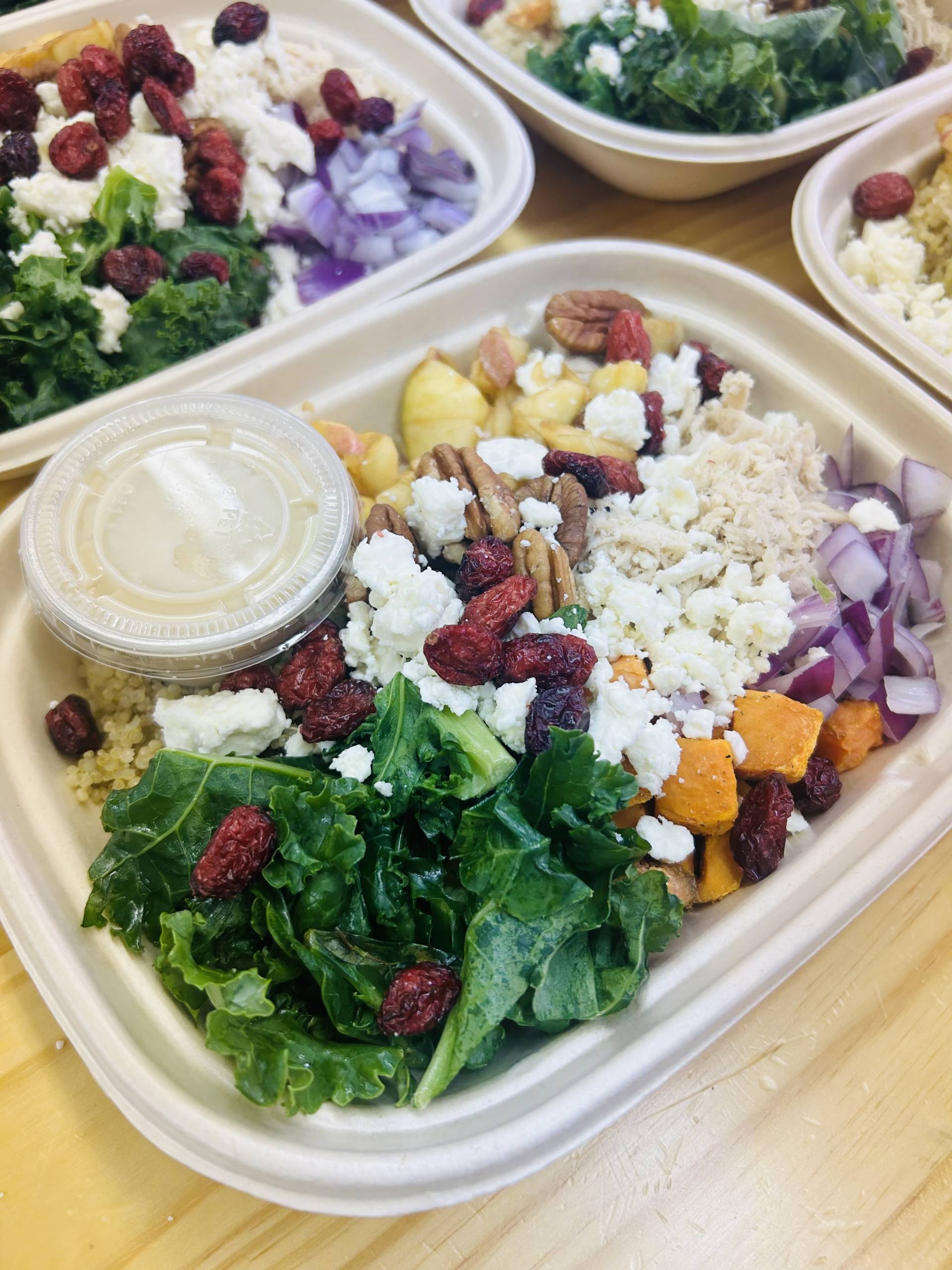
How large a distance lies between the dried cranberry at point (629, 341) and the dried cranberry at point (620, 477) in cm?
26

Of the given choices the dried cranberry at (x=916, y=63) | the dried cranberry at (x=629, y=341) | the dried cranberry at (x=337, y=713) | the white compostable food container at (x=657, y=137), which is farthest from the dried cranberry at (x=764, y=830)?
the dried cranberry at (x=916, y=63)

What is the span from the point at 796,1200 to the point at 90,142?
2.26 meters

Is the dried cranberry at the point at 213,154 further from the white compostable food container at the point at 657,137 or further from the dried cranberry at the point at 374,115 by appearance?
the white compostable food container at the point at 657,137

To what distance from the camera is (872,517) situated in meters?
1.48

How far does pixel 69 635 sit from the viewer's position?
1.28 m

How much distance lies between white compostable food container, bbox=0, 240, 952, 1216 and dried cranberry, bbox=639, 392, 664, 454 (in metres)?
0.29

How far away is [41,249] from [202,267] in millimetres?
304

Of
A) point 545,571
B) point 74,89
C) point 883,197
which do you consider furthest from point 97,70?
point 883,197

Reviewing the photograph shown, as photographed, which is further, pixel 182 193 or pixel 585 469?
pixel 182 193

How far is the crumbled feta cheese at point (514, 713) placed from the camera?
1191 mm

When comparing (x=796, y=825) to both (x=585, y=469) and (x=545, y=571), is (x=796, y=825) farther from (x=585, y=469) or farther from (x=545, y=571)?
(x=585, y=469)

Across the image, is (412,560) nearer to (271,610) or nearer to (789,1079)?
(271,610)

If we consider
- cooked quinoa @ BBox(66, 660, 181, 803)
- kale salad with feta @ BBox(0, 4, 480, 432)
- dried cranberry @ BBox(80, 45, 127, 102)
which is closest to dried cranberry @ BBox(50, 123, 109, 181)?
kale salad with feta @ BBox(0, 4, 480, 432)

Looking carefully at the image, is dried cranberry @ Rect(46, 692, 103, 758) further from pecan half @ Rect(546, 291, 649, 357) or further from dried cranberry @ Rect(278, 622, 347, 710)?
pecan half @ Rect(546, 291, 649, 357)
